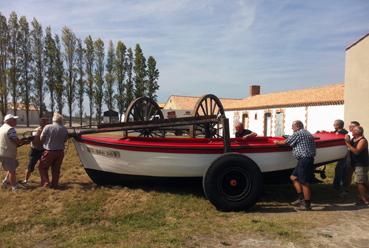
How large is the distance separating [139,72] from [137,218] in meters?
44.3

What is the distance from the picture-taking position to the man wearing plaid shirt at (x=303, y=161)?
743cm

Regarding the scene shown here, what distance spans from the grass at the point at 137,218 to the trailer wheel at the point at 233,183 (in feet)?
Result: 0.75

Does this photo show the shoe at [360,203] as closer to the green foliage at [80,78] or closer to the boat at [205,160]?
the boat at [205,160]

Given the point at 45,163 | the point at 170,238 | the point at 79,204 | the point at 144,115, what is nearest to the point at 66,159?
the point at 144,115

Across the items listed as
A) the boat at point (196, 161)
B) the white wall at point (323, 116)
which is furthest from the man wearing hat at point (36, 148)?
the white wall at point (323, 116)

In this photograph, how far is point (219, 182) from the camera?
23.9ft

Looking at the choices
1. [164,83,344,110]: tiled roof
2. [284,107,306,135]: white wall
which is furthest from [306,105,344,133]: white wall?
[284,107,306,135]: white wall

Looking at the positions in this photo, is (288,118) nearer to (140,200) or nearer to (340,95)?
(340,95)

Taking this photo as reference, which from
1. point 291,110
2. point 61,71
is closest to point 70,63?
point 61,71

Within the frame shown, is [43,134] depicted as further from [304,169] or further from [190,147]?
[304,169]

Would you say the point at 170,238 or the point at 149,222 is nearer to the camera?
the point at 170,238

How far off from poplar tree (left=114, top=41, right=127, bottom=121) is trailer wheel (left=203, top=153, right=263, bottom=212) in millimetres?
42398

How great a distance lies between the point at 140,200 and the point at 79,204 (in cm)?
109

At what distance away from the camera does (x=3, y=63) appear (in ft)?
148
